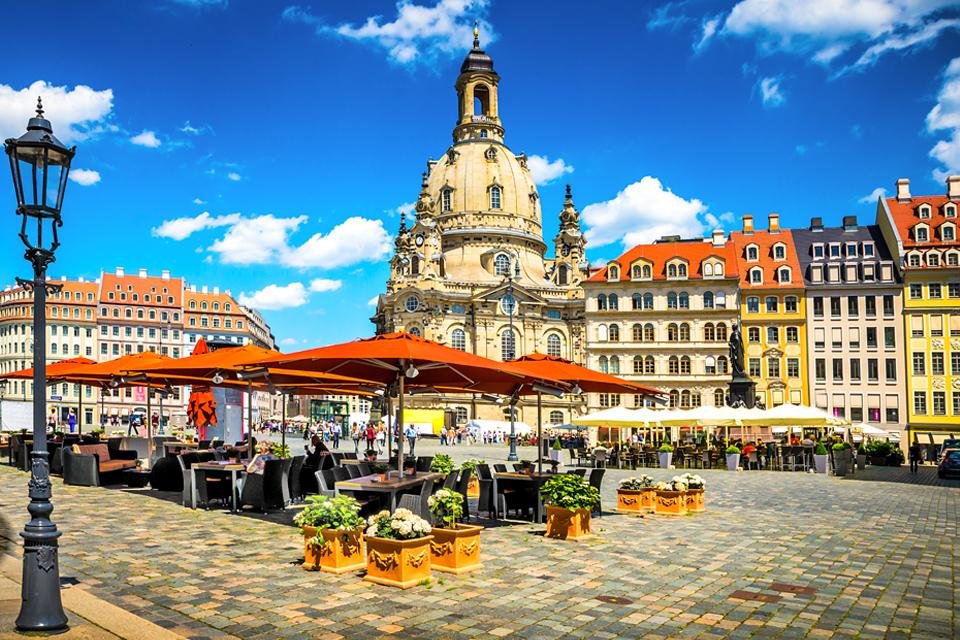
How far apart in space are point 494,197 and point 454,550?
90.4 metres

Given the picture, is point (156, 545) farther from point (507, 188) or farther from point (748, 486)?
point (507, 188)

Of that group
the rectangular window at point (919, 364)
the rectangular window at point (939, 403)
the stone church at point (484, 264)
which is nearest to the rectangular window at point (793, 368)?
the rectangular window at point (919, 364)

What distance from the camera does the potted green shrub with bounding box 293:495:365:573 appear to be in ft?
32.5

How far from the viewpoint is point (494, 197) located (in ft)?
324

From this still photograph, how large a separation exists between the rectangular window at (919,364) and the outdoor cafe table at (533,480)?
198 feet

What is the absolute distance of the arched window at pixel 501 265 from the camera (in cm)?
9475

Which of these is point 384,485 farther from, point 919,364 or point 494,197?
point 494,197

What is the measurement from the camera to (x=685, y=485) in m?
16.7

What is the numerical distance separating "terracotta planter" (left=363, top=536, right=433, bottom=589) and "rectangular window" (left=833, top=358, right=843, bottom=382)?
6638 centimetres

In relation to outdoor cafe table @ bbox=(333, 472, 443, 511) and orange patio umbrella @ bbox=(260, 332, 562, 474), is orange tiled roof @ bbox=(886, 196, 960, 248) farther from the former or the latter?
outdoor cafe table @ bbox=(333, 472, 443, 511)

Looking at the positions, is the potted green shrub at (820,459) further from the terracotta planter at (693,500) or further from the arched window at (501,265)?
the arched window at (501,265)

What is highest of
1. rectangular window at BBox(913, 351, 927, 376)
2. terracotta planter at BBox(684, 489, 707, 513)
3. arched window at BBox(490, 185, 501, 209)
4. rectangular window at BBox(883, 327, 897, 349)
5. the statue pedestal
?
arched window at BBox(490, 185, 501, 209)

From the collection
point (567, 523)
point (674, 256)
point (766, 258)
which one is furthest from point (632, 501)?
point (766, 258)

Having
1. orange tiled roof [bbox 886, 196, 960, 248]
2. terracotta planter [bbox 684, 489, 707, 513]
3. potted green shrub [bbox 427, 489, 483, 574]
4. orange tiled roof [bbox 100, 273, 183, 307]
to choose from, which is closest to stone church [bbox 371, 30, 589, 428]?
orange tiled roof [bbox 100, 273, 183, 307]
